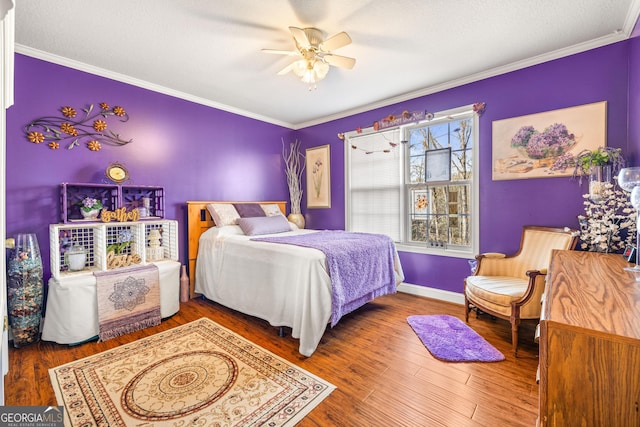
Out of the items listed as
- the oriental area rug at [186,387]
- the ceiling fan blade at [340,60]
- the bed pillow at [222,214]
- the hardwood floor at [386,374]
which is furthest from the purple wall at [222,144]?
the ceiling fan blade at [340,60]

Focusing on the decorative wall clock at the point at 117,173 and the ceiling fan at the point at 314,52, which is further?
Result: the decorative wall clock at the point at 117,173

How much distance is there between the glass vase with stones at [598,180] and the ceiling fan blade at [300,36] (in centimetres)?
248

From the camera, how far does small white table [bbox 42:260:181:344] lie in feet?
7.16

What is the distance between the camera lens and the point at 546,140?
8.50ft

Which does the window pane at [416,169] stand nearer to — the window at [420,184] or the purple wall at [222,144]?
the window at [420,184]

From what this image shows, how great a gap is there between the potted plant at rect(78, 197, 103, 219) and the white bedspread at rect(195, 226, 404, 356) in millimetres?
1060

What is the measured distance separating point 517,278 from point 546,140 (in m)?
1.34

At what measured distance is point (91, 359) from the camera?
6.64 feet

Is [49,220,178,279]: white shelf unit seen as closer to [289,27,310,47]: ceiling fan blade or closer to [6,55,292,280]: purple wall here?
[6,55,292,280]: purple wall

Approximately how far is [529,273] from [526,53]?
2026mm

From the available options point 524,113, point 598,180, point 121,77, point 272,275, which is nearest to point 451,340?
point 272,275

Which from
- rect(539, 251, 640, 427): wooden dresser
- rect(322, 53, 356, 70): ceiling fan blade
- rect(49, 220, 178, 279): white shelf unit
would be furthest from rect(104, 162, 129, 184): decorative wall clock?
rect(539, 251, 640, 427): wooden dresser

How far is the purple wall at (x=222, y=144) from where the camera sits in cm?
235

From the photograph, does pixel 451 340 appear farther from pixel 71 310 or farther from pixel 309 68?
pixel 71 310
